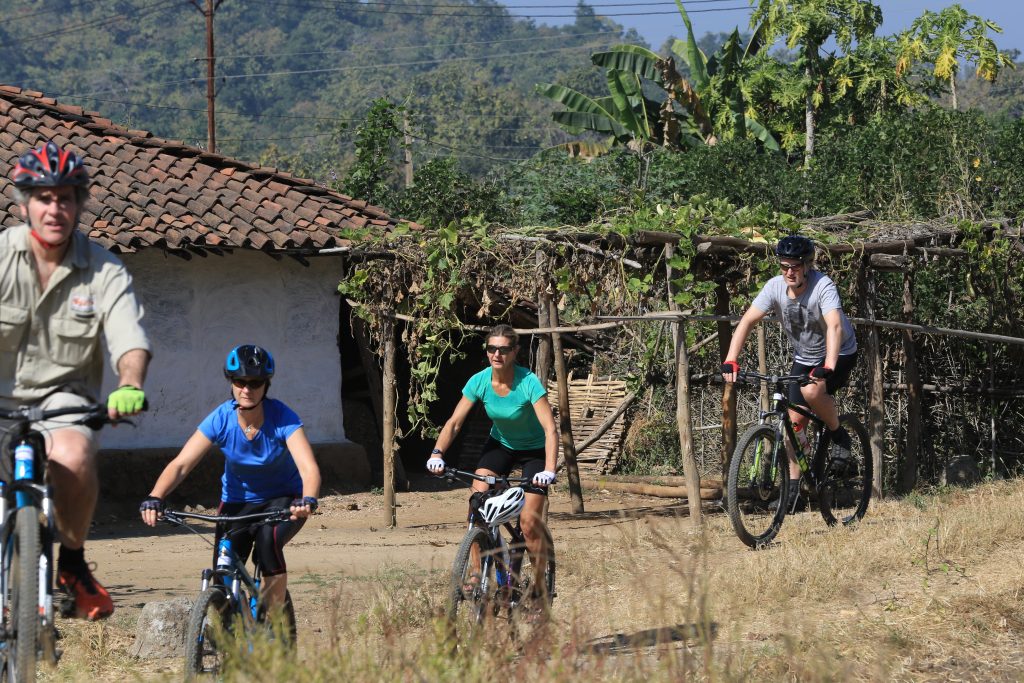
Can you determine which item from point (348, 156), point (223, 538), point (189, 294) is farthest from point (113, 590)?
point (348, 156)

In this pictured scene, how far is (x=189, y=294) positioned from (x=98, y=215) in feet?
4.15

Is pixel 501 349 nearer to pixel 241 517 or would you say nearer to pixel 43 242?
pixel 241 517

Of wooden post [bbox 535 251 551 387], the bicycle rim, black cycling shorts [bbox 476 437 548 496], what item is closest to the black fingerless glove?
the bicycle rim

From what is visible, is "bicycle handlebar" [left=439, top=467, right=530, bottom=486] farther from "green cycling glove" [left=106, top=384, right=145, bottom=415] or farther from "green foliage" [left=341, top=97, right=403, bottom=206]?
"green foliage" [left=341, top=97, right=403, bottom=206]

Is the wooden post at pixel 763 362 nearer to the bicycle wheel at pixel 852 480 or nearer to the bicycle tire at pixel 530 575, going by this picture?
the bicycle wheel at pixel 852 480

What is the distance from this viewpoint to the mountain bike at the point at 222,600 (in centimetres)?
526

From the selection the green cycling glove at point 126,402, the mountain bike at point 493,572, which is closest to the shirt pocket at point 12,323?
the green cycling glove at point 126,402

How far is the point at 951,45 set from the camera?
97.7 ft

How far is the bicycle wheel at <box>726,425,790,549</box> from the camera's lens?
8.91 m

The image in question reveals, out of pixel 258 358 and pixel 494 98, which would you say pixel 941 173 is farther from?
pixel 494 98

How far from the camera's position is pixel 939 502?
1086 cm

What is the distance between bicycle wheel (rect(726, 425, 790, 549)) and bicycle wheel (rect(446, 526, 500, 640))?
2.87 meters

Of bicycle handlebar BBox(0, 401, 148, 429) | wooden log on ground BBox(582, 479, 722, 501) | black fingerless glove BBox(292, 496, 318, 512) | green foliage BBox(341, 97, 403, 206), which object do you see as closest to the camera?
bicycle handlebar BBox(0, 401, 148, 429)

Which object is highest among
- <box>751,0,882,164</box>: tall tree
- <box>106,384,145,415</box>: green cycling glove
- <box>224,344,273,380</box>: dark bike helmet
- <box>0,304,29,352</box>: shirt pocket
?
<box>751,0,882,164</box>: tall tree
